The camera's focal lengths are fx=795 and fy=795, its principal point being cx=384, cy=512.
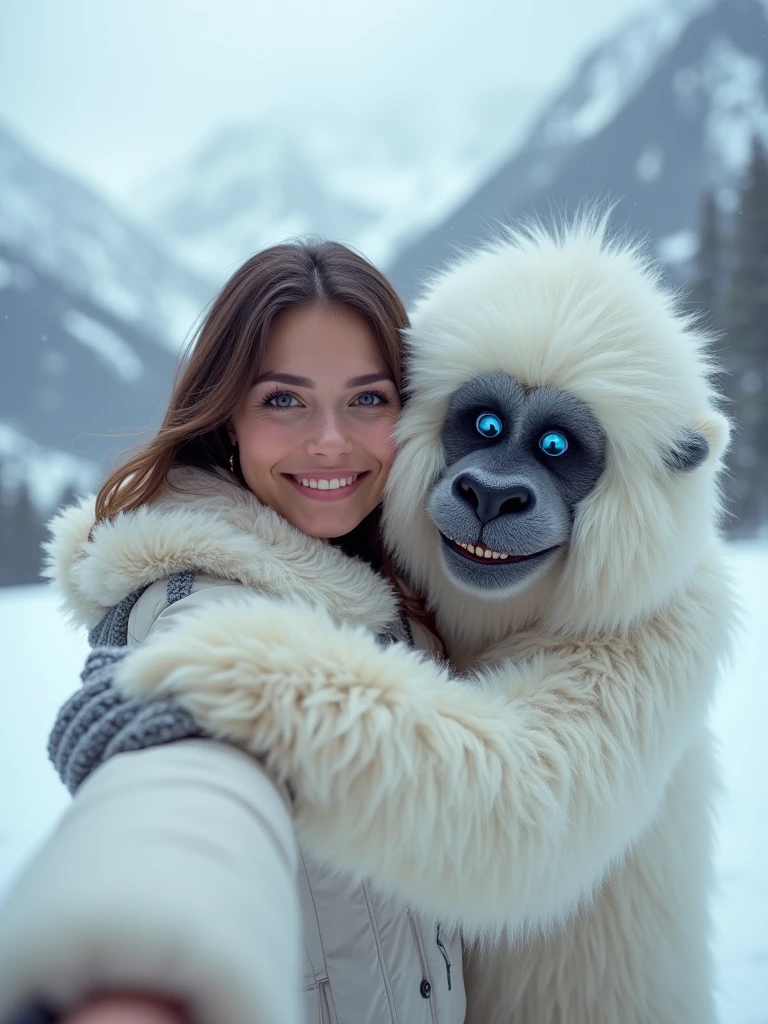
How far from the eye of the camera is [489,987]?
1049mm

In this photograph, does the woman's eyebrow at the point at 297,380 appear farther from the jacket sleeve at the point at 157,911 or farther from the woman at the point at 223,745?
the jacket sleeve at the point at 157,911

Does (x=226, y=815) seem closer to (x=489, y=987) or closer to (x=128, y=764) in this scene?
(x=128, y=764)

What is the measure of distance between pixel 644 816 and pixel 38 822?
1.72 meters

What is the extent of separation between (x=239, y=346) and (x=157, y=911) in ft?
2.51

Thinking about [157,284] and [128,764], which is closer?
[128,764]

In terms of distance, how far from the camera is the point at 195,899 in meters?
0.37

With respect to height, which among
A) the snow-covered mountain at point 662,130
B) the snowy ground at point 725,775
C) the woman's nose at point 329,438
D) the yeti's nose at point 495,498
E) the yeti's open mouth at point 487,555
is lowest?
the snowy ground at point 725,775

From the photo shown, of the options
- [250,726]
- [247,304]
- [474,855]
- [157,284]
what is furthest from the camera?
[157,284]

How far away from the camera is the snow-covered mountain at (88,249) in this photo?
382 centimetres

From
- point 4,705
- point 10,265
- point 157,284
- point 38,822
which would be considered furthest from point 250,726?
point 157,284

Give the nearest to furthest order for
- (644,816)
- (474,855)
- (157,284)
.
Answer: (474,855)
(644,816)
(157,284)

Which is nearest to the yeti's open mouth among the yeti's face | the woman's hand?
the yeti's face

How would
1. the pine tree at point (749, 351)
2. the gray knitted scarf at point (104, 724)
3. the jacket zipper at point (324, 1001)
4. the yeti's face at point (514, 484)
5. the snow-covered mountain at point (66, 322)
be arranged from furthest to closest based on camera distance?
the pine tree at point (749, 351)
the snow-covered mountain at point (66, 322)
the yeti's face at point (514, 484)
the jacket zipper at point (324, 1001)
the gray knitted scarf at point (104, 724)

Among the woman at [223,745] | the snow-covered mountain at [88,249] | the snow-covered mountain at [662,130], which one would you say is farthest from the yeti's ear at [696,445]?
the snow-covered mountain at [662,130]
